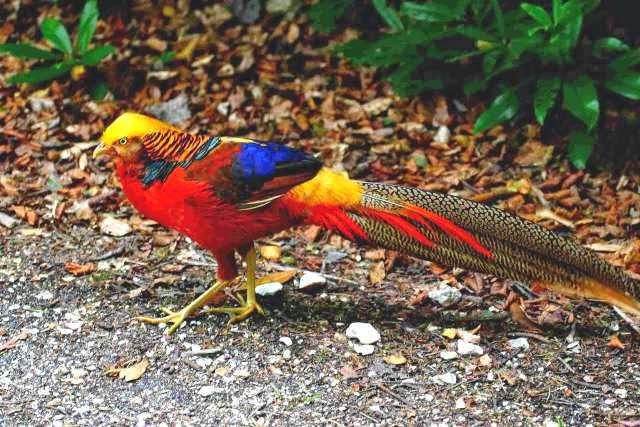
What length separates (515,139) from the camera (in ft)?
17.9

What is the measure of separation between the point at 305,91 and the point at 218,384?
9.33 ft

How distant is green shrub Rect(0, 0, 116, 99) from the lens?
5.89 metres

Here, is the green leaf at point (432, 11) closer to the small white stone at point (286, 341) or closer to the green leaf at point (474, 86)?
the green leaf at point (474, 86)

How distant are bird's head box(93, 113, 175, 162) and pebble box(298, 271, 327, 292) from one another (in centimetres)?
111

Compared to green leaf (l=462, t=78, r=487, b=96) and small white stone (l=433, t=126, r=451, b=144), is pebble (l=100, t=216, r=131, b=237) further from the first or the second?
green leaf (l=462, t=78, r=487, b=96)

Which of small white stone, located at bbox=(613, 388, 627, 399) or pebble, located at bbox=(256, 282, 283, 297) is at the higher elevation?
pebble, located at bbox=(256, 282, 283, 297)

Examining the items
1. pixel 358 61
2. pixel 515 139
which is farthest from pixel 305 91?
pixel 515 139

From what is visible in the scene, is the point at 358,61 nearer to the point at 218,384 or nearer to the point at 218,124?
the point at 218,124

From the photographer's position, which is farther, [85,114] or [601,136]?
[85,114]

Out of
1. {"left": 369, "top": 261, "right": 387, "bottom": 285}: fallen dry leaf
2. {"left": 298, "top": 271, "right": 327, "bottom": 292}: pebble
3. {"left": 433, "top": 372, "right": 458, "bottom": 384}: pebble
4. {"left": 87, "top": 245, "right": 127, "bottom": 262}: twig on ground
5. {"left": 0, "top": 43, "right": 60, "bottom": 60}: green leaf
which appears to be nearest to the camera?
{"left": 433, "top": 372, "right": 458, "bottom": 384}: pebble

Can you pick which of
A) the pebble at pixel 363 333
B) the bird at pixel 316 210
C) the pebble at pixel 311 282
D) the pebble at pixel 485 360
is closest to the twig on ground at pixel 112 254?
the bird at pixel 316 210

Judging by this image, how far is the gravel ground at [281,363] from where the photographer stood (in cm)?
346

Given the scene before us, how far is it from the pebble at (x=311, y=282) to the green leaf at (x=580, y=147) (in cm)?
166

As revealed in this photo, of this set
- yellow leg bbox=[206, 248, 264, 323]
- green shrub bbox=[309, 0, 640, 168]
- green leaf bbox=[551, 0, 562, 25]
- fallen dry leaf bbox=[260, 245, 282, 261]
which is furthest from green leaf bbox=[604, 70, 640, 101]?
yellow leg bbox=[206, 248, 264, 323]
